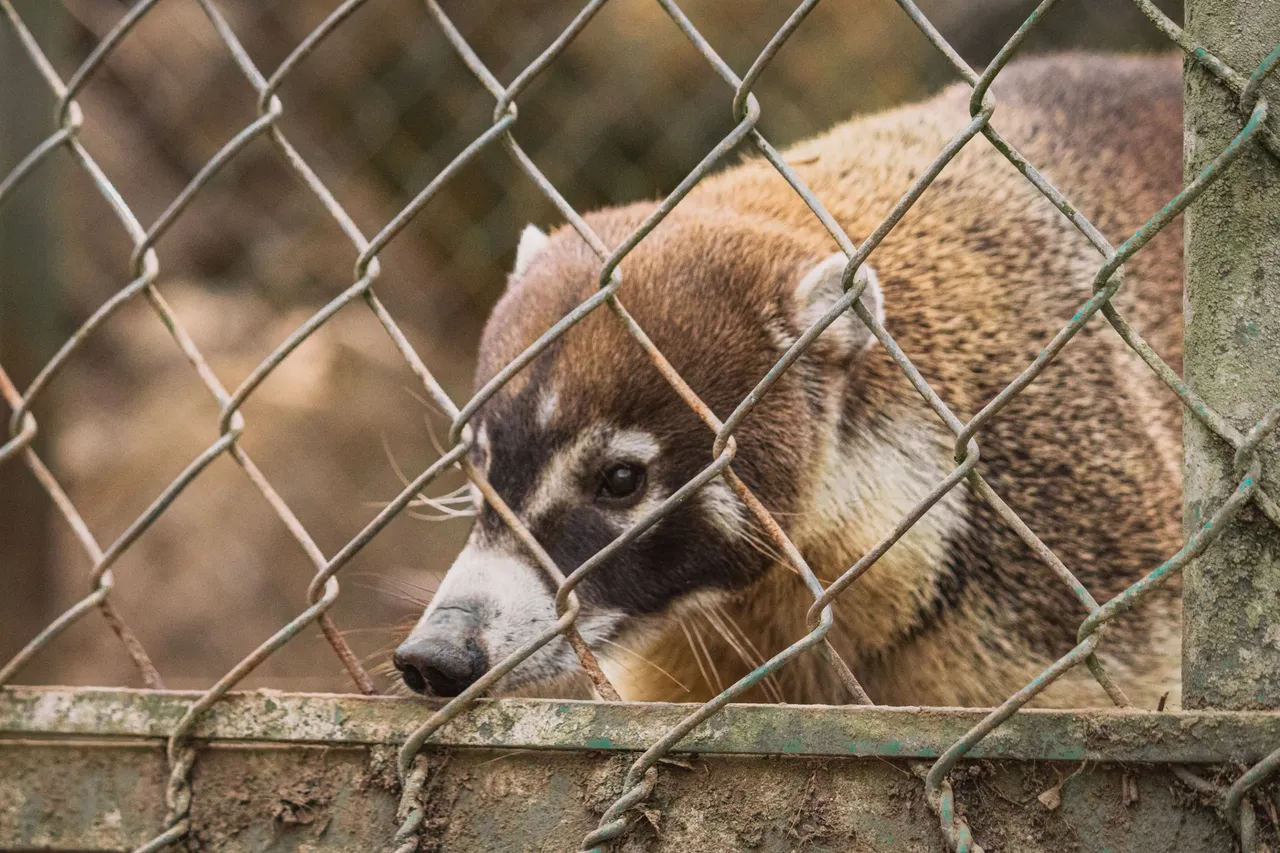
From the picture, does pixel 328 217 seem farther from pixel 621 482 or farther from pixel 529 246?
pixel 621 482

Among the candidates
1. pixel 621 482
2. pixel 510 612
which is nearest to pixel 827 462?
pixel 621 482

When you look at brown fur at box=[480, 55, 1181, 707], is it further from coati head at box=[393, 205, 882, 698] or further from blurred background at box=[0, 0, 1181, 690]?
blurred background at box=[0, 0, 1181, 690]

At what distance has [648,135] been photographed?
654cm

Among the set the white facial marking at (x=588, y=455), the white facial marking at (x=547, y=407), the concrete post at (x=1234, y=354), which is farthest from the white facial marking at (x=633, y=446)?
the concrete post at (x=1234, y=354)

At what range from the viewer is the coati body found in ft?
8.27

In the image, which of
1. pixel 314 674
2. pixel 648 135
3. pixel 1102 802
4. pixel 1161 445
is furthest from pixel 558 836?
pixel 648 135

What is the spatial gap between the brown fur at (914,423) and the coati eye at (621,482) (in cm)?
12

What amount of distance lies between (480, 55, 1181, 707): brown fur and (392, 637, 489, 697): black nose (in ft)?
1.86

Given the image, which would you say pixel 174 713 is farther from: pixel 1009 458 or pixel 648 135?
pixel 648 135

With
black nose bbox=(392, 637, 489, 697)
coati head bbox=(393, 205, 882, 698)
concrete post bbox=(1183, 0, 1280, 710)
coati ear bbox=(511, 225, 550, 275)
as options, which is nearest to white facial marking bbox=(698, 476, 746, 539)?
coati head bbox=(393, 205, 882, 698)

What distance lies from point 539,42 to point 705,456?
439cm

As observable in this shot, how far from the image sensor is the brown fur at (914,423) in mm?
2584

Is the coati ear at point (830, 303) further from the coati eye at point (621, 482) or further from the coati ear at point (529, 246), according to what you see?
the coati ear at point (529, 246)

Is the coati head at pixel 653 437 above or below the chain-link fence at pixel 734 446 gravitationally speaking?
above
